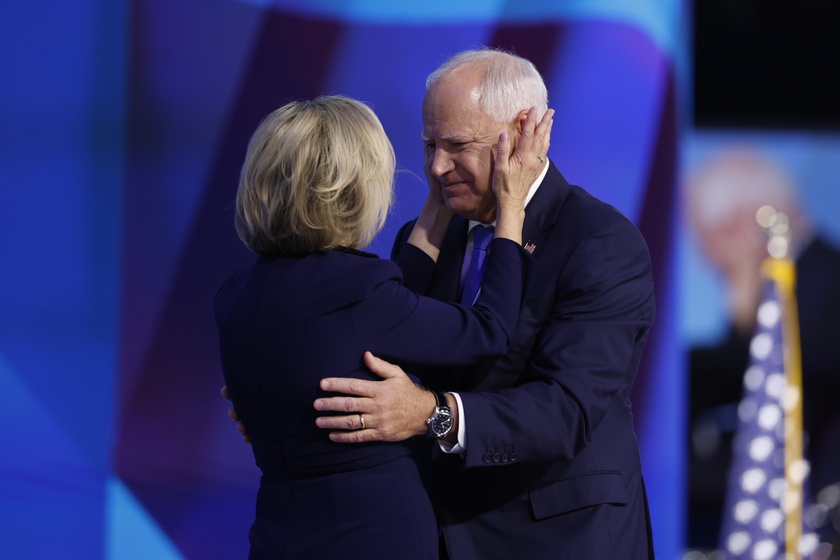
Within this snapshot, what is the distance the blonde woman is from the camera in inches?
61.4

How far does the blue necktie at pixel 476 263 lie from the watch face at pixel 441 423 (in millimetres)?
366

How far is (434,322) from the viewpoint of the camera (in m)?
1.61

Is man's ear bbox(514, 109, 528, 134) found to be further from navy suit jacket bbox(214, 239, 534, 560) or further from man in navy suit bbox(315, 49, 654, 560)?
navy suit jacket bbox(214, 239, 534, 560)

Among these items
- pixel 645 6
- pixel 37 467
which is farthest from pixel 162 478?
pixel 645 6

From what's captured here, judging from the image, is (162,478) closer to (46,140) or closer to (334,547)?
(46,140)

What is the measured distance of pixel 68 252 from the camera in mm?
2773

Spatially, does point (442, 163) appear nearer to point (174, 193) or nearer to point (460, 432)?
point (460, 432)

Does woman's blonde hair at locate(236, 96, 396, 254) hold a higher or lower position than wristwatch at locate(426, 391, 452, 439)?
higher

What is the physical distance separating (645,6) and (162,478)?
86.9 inches

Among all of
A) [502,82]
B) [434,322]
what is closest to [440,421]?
[434,322]

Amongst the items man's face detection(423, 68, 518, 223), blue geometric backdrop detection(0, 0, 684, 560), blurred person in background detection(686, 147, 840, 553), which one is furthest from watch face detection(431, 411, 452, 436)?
blurred person in background detection(686, 147, 840, 553)

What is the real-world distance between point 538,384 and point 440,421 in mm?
213

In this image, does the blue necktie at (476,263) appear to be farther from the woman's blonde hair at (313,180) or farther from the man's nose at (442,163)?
the woman's blonde hair at (313,180)

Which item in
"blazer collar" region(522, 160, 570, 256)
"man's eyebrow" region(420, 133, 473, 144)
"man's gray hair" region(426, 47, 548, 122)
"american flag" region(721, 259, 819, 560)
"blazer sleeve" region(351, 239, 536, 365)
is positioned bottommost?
"american flag" region(721, 259, 819, 560)
